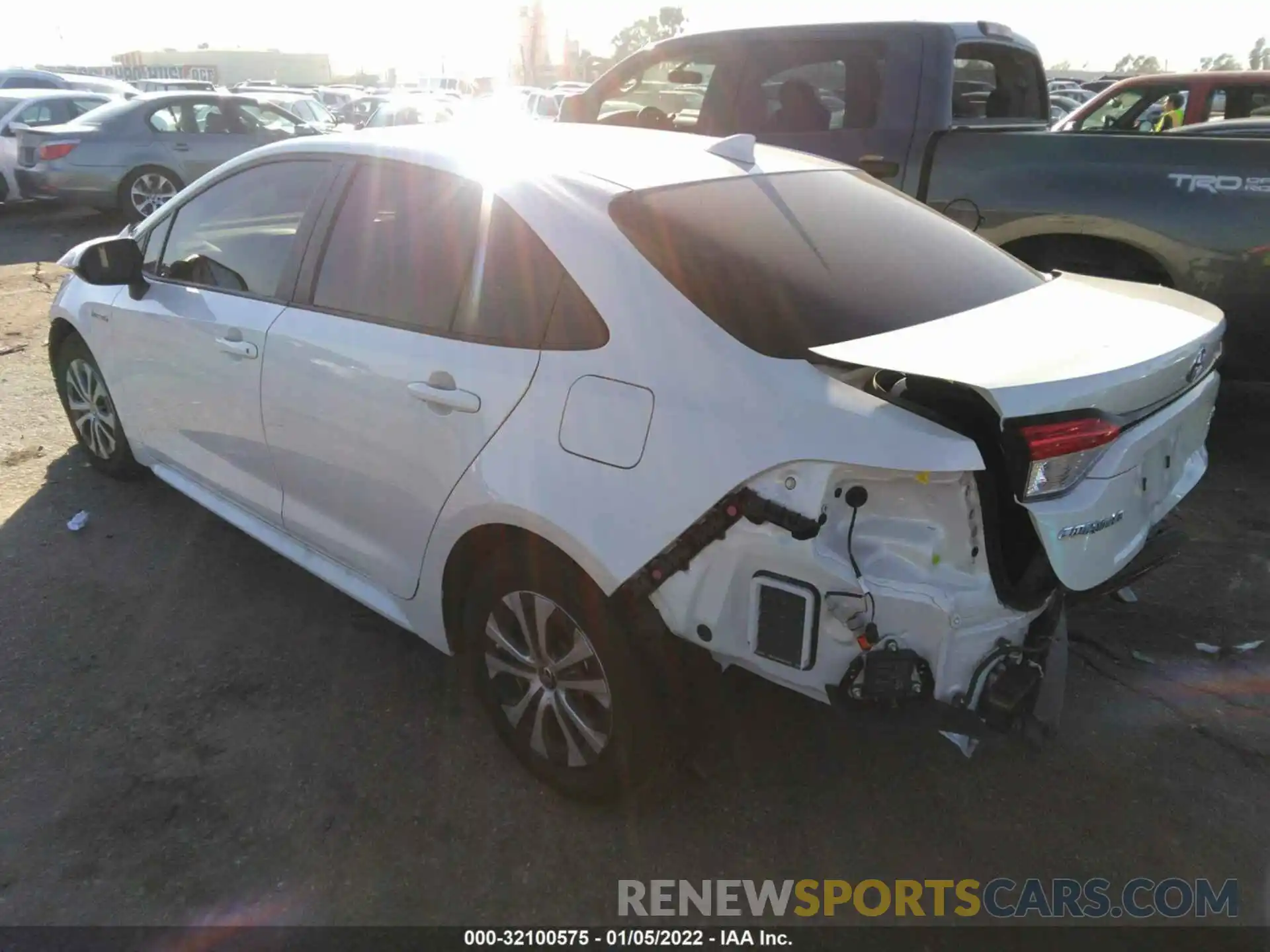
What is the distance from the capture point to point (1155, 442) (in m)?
2.33

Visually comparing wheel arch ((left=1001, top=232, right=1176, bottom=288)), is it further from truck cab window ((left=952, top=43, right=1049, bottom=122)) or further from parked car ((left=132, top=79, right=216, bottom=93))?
parked car ((left=132, top=79, right=216, bottom=93))

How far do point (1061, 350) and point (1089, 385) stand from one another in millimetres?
220

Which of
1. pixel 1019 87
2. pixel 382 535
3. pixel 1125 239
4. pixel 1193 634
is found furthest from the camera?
pixel 1019 87

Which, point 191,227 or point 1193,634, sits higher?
point 191,227

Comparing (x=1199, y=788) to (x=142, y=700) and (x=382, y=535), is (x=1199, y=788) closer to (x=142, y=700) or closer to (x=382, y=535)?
(x=382, y=535)

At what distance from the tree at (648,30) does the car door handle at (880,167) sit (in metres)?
97.3

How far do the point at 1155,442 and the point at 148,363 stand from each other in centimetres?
372

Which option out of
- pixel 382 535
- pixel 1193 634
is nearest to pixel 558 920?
pixel 382 535

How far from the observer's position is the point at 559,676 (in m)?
2.57

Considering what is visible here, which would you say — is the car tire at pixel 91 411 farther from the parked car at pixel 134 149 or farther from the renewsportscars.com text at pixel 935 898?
the parked car at pixel 134 149

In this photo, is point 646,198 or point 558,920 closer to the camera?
point 558,920

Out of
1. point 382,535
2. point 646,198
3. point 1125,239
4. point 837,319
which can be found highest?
point 646,198

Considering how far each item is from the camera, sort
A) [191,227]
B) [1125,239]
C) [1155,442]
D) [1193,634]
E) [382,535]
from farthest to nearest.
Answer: [1125,239] < [191,227] < [1193,634] < [382,535] < [1155,442]

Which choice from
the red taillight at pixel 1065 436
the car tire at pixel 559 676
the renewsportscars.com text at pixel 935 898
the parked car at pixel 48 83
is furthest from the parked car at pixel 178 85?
the red taillight at pixel 1065 436
